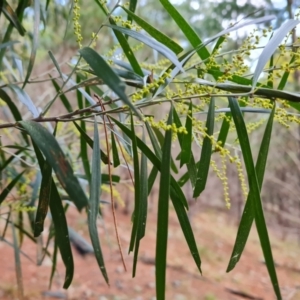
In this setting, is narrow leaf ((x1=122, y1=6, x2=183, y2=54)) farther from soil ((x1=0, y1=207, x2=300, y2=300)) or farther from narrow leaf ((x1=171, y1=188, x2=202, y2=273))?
soil ((x1=0, y1=207, x2=300, y2=300))

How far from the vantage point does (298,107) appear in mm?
505

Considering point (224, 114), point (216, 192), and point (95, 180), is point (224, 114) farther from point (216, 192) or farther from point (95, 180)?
point (216, 192)

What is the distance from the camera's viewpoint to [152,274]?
288 cm

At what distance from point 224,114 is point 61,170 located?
0.30m

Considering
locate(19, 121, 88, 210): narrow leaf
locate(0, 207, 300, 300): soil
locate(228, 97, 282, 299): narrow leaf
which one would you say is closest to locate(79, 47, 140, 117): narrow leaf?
locate(19, 121, 88, 210): narrow leaf

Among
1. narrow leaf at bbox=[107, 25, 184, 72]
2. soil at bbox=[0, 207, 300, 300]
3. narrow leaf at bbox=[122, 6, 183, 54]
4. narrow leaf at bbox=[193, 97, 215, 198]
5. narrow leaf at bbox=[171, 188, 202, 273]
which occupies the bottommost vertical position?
soil at bbox=[0, 207, 300, 300]

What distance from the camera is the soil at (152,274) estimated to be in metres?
2.35

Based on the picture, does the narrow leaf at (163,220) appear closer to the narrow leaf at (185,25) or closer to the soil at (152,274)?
the narrow leaf at (185,25)

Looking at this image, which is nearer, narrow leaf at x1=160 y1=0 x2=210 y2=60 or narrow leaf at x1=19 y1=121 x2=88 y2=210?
narrow leaf at x1=19 y1=121 x2=88 y2=210

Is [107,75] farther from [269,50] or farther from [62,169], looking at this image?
[269,50]

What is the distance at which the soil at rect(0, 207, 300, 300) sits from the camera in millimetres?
2354

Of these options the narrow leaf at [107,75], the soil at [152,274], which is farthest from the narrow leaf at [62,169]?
the soil at [152,274]

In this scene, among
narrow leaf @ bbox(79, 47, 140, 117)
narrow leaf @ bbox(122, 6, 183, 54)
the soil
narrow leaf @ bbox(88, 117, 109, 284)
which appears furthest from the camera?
the soil

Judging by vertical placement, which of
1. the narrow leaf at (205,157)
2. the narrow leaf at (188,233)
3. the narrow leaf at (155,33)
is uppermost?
the narrow leaf at (155,33)
